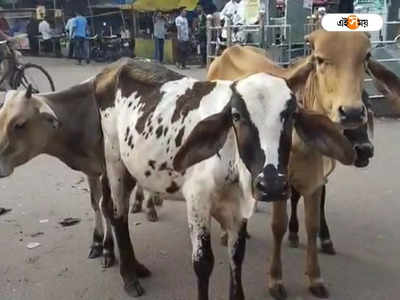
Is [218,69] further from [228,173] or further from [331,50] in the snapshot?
[228,173]

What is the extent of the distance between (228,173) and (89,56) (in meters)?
16.3

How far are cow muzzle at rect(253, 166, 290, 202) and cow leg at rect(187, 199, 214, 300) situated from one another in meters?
0.66

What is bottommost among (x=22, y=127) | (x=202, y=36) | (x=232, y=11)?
(x=202, y=36)

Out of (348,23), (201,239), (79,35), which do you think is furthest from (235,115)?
(79,35)

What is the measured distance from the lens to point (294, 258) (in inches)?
162

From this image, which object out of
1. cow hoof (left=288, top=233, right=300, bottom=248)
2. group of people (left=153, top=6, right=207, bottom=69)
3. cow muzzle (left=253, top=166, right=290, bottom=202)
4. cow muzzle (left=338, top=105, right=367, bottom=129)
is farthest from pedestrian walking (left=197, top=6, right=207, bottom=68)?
cow muzzle (left=253, top=166, right=290, bottom=202)

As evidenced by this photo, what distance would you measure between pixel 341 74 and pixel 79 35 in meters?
15.6

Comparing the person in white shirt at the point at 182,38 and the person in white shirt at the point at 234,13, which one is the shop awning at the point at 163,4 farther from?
the person in white shirt at the point at 234,13

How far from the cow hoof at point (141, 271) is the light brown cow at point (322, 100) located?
0.88 m

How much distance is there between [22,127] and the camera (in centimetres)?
370

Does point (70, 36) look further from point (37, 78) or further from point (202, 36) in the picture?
point (37, 78)

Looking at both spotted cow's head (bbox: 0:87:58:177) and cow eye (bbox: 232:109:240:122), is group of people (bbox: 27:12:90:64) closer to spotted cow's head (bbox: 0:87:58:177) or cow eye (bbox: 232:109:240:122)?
spotted cow's head (bbox: 0:87:58:177)

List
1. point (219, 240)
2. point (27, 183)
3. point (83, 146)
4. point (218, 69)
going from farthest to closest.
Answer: point (27, 183), point (218, 69), point (219, 240), point (83, 146)

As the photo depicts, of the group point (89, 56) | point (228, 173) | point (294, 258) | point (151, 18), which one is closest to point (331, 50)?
point (228, 173)
